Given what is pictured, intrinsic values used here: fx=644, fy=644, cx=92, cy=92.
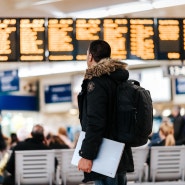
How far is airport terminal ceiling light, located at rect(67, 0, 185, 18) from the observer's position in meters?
12.0

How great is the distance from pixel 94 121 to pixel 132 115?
0.28m

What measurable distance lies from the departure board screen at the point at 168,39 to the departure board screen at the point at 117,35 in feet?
2.06

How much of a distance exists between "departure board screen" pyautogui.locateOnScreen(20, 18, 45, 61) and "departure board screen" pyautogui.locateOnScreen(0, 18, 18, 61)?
0.12 m

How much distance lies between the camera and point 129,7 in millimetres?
12430

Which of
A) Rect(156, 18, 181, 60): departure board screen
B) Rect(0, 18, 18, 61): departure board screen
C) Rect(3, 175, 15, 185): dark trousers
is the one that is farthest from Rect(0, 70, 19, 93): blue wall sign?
Rect(3, 175, 15, 185): dark trousers

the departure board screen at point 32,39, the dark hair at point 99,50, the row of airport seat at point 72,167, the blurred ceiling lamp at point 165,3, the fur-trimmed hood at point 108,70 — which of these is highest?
the blurred ceiling lamp at point 165,3

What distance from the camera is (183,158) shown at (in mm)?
10531

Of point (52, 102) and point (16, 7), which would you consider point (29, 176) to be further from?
point (52, 102)

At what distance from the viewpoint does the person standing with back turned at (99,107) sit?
4434 millimetres

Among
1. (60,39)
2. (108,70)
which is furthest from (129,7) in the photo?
(108,70)

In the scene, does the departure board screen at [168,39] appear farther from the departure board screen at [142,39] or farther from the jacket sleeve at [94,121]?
the jacket sleeve at [94,121]

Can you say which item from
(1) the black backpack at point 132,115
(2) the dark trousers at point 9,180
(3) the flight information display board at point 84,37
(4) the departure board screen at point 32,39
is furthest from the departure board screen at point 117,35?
(1) the black backpack at point 132,115

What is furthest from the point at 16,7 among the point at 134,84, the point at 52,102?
the point at 52,102

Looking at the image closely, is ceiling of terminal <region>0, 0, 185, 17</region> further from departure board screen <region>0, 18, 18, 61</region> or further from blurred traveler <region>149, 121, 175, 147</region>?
blurred traveler <region>149, 121, 175, 147</region>
